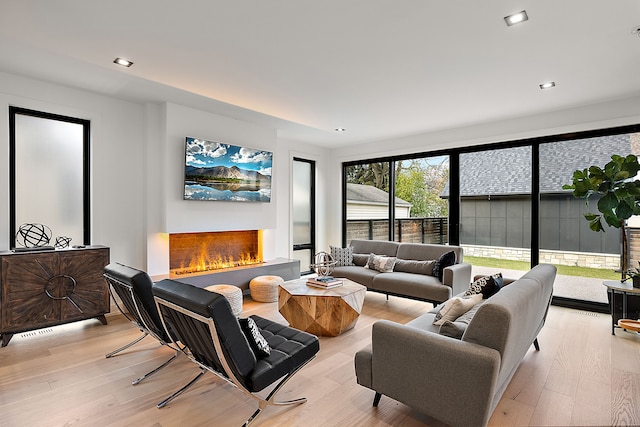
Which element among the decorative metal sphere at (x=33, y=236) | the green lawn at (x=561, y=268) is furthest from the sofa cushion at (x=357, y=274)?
the decorative metal sphere at (x=33, y=236)

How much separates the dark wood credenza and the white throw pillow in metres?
3.53

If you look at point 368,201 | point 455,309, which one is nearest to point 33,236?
point 455,309

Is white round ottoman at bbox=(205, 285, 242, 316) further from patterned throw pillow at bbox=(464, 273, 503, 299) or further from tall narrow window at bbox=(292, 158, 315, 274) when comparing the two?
patterned throw pillow at bbox=(464, 273, 503, 299)

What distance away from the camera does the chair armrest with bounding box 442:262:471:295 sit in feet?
13.8

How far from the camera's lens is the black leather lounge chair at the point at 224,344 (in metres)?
1.87

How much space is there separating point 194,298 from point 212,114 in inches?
143

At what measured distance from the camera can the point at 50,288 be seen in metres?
3.42

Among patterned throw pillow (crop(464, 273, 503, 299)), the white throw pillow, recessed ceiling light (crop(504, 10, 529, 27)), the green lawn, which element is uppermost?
recessed ceiling light (crop(504, 10, 529, 27))

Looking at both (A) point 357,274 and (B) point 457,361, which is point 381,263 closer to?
(A) point 357,274

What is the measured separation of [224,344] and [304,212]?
521 cm

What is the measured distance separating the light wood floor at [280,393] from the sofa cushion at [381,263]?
1680mm

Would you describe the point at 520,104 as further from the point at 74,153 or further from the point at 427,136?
the point at 74,153

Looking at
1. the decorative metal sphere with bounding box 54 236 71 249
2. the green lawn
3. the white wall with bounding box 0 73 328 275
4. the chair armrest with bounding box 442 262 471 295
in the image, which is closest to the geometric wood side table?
the green lawn

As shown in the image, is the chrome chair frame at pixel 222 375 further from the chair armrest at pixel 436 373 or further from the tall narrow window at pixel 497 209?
the tall narrow window at pixel 497 209
